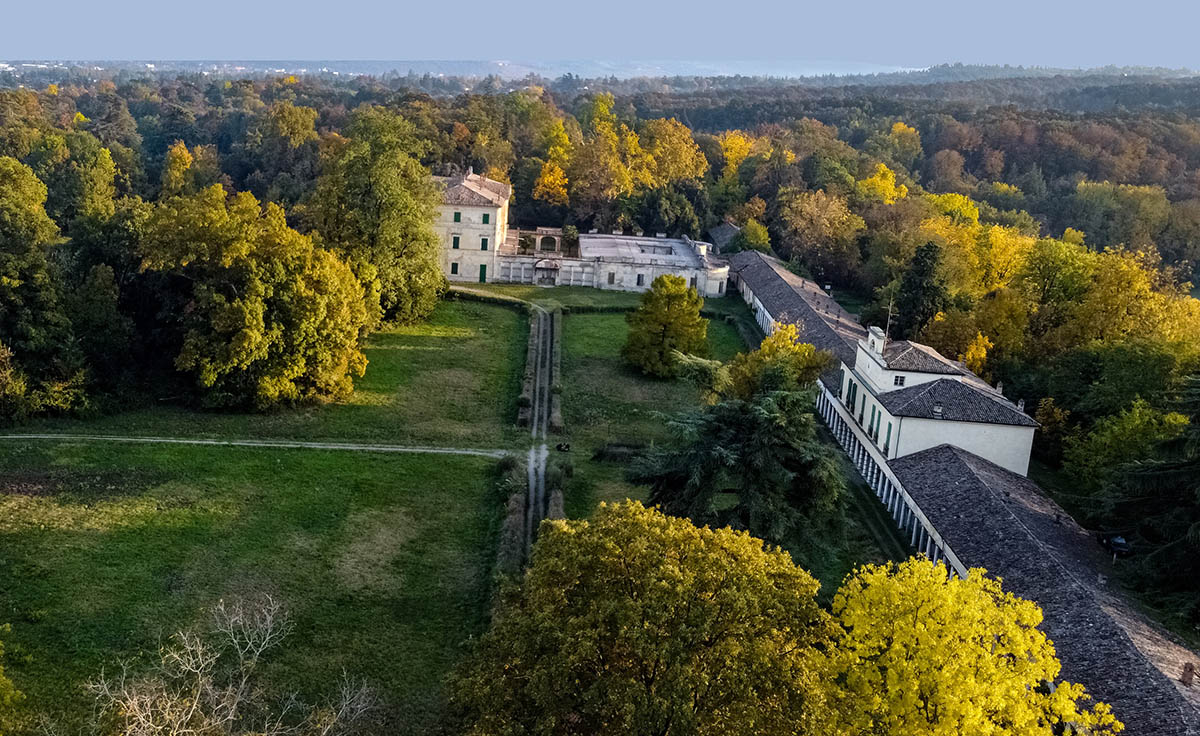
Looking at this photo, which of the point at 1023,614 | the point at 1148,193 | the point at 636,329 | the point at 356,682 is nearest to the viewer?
the point at 1023,614

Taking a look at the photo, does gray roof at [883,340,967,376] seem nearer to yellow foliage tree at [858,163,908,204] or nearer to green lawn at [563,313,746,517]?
green lawn at [563,313,746,517]

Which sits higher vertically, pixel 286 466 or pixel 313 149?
pixel 313 149

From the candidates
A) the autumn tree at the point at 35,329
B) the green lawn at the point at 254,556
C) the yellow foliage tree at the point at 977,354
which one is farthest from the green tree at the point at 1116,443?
the autumn tree at the point at 35,329

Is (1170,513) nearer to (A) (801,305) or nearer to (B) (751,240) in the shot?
(A) (801,305)

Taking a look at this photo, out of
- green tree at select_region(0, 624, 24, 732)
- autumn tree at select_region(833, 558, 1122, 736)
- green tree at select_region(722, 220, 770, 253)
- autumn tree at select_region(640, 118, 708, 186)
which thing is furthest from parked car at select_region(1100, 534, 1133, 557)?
autumn tree at select_region(640, 118, 708, 186)

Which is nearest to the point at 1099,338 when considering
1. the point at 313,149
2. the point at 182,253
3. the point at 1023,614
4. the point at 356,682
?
the point at 1023,614

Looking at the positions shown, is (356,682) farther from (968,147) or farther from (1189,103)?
(1189,103)

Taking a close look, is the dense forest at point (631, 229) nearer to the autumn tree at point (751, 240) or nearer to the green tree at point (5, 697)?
the autumn tree at point (751, 240)
